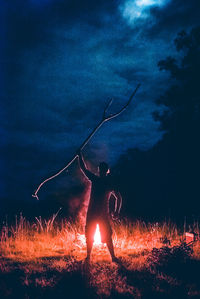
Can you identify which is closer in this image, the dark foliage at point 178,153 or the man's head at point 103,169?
the man's head at point 103,169

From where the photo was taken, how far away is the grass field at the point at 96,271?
519 cm

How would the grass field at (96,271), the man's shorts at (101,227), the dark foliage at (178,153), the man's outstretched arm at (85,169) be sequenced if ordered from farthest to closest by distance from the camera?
1. the dark foliage at (178,153)
2. the man's outstretched arm at (85,169)
3. the man's shorts at (101,227)
4. the grass field at (96,271)

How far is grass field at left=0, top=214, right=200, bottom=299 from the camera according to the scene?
519cm

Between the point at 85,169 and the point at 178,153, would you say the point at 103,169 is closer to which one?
the point at 85,169

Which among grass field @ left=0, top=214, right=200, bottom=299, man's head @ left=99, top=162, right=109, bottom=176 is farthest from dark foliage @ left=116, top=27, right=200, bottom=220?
man's head @ left=99, top=162, right=109, bottom=176

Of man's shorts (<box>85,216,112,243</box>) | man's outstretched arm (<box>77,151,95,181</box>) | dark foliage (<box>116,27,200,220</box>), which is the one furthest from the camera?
dark foliage (<box>116,27,200,220</box>)

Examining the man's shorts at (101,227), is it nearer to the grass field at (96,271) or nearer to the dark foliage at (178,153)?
the grass field at (96,271)

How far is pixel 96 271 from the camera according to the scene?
6.21 m

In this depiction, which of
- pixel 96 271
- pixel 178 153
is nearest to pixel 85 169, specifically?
pixel 96 271

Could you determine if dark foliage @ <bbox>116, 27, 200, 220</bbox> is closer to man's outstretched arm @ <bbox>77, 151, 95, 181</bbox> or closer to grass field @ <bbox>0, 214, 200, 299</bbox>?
grass field @ <bbox>0, 214, 200, 299</bbox>

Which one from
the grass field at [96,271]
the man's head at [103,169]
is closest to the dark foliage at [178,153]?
the grass field at [96,271]

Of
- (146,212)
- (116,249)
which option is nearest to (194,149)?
(146,212)

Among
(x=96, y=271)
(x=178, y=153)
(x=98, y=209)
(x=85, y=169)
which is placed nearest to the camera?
(x=96, y=271)

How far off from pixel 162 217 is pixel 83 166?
992cm
